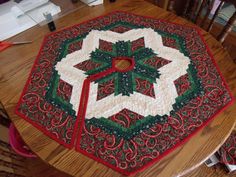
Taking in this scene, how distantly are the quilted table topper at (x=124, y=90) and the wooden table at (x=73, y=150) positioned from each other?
0.02m

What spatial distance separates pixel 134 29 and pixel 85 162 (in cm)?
62

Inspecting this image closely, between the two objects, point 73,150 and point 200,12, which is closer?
point 73,150

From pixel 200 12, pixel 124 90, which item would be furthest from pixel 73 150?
pixel 200 12

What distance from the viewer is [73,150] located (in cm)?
61

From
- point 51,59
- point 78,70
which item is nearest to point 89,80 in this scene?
point 78,70

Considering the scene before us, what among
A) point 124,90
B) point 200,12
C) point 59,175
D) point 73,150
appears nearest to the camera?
point 73,150

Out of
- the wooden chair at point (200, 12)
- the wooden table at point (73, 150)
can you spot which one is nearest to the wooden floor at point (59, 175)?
the wooden table at point (73, 150)

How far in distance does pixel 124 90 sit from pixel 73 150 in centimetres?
26

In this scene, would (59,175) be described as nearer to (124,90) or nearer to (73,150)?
(73,150)

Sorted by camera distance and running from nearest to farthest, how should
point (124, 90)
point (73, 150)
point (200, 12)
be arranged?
point (73, 150), point (124, 90), point (200, 12)

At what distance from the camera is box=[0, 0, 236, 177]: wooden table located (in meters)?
0.58

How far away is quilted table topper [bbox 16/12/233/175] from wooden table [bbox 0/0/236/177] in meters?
0.02

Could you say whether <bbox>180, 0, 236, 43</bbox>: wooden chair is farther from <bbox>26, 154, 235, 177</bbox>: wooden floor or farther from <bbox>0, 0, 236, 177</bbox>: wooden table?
<bbox>26, 154, 235, 177</bbox>: wooden floor

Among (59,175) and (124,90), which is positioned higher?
(124,90)
